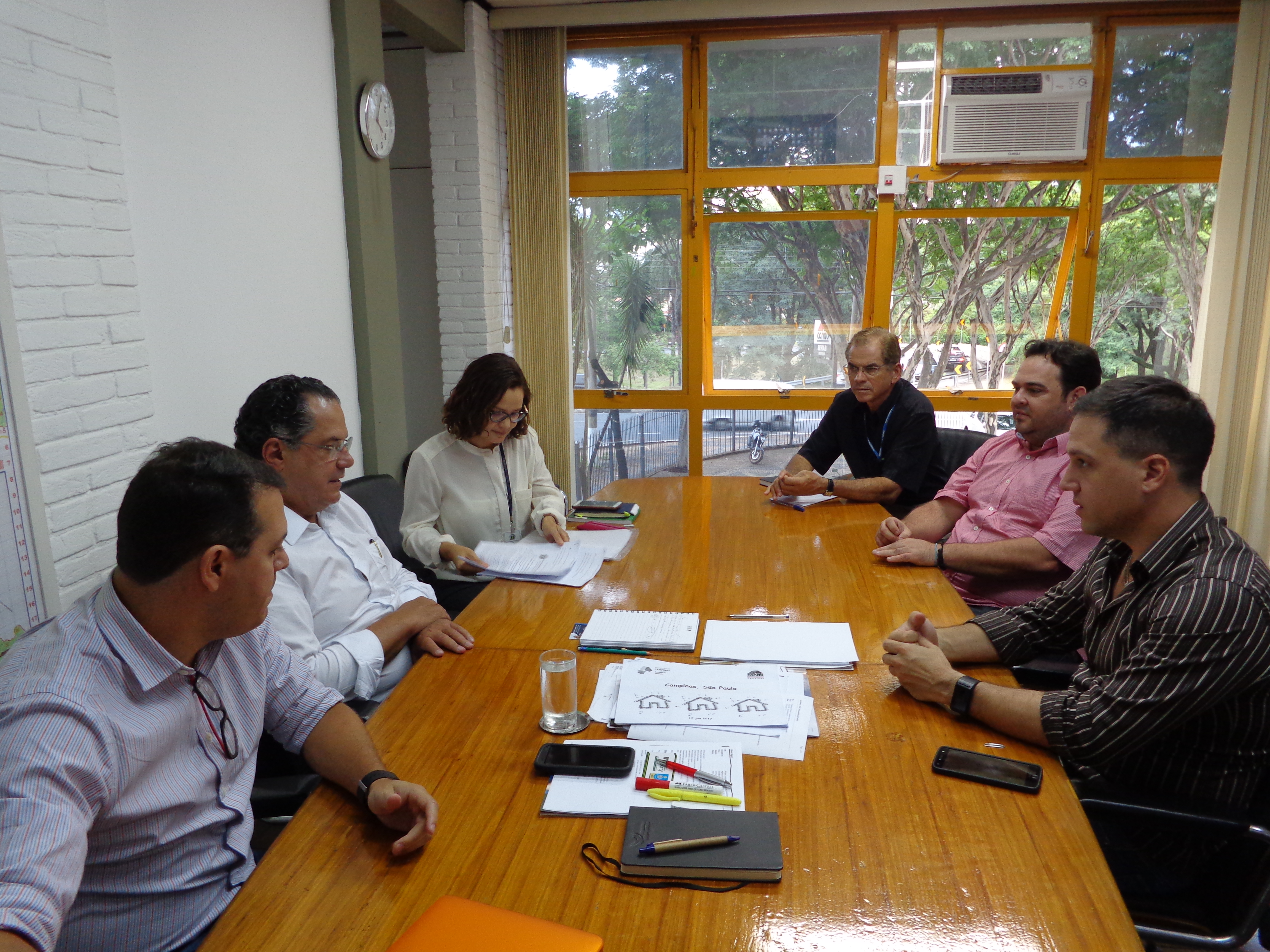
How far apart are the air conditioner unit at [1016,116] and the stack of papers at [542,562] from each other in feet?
10.7

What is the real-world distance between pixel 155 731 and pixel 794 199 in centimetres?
432

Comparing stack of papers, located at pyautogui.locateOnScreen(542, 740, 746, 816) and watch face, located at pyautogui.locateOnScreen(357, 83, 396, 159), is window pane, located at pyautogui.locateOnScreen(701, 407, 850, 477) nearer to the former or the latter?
watch face, located at pyautogui.locateOnScreen(357, 83, 396, 159)

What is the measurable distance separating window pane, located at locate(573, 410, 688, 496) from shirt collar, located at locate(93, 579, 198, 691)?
13.0ft

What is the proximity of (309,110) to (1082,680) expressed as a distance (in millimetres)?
3072

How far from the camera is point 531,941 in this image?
2.98ft

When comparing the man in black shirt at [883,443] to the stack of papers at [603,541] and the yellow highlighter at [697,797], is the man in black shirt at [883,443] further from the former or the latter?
the yellow highlighter at [697,797]

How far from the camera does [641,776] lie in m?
1.29

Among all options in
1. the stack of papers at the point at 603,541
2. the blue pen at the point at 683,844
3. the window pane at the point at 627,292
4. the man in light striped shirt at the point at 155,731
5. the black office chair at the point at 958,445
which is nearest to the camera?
the man in light striped shirt at the point at 155,731

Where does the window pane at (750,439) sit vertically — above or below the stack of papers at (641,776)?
below

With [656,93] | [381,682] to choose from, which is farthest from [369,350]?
[656,93]

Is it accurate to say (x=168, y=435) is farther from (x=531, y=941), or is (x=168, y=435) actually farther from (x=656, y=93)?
(x=656, y=93)

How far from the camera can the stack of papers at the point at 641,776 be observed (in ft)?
4.02

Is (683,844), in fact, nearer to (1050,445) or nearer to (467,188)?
(1050,445)

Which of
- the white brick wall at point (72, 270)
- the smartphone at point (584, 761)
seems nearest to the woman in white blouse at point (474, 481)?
the white brick wall at point (72, 270)
